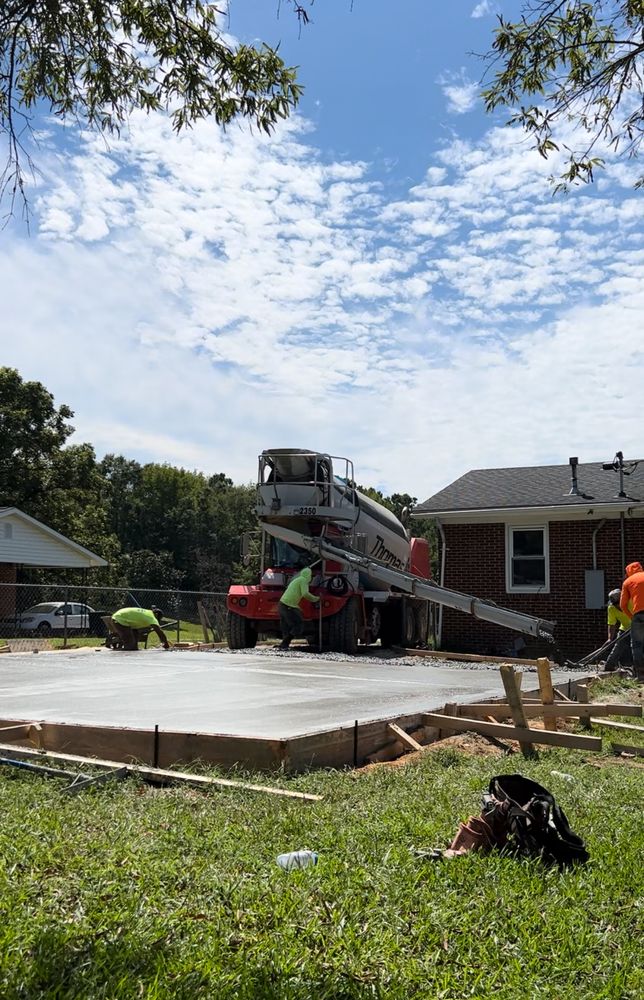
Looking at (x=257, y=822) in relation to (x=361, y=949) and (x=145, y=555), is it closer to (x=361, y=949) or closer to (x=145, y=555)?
(x=361, y=949)

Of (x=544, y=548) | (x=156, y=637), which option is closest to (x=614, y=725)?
(x=544, y=548)

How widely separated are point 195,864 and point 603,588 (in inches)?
690

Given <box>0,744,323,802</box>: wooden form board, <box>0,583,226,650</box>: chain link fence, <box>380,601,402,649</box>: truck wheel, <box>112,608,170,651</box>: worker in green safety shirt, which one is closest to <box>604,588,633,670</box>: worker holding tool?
<box>380,601,402,649</box>: truck wheel

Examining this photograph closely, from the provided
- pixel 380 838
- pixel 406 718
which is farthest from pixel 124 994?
pixel 406 718

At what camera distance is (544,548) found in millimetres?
21438

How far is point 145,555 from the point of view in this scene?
234 feet

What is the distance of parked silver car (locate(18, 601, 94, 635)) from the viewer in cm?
2977

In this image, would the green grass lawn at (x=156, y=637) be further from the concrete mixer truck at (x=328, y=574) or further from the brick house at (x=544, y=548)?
the brick house at (x=544, y=548)

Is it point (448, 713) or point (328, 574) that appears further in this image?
point (328, 574)

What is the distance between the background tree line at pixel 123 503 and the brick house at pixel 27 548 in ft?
23.0

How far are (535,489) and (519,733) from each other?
51.2 feet

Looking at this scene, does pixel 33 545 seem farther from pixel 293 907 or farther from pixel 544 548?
pixel 293 907

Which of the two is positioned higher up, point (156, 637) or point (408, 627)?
point (408, 627)

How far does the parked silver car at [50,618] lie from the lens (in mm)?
29766
